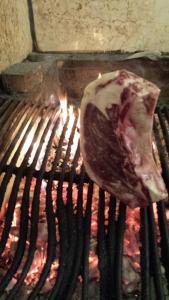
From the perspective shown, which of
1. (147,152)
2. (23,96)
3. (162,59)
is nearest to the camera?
(147,152)

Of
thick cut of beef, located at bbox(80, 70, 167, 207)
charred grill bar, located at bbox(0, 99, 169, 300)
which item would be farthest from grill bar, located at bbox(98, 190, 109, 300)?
thick cut of beef, located at bbox(80, 70, 167, 207)

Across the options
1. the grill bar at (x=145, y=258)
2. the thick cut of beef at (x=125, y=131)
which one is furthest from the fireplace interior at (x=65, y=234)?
the thick cut of beef at (x=125, y=131)

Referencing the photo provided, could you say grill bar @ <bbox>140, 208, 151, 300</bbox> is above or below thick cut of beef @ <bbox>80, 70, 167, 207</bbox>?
below

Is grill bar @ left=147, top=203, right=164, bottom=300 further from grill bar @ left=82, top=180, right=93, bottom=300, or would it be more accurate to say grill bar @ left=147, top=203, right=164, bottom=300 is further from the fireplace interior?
Result: grill bar @ left=82, top=180, right=93, bottom=300

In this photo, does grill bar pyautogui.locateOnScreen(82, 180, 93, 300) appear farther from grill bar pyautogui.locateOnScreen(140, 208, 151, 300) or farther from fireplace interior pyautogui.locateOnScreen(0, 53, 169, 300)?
grill bar pyautogui.locateOnScreen(140, 208, 151, 300)

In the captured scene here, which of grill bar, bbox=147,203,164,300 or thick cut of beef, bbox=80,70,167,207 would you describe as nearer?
grill bar, bbox=147,203,164,300

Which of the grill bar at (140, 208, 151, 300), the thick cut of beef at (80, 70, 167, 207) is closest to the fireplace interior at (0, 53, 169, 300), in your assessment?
the grill bar at (140, 208, 151, 300)

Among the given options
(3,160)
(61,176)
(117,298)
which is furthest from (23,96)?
(117,298)

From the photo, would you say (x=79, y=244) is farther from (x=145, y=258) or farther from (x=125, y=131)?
(x=125, y=131)

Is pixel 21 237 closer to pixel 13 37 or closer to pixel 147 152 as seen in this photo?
pixel 147 152
